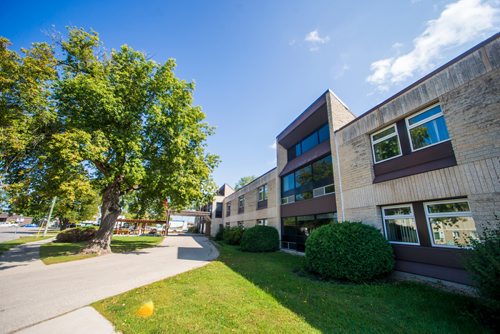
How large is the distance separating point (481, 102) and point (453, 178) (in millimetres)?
2372

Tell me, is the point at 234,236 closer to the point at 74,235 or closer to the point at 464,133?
the point at 74,235

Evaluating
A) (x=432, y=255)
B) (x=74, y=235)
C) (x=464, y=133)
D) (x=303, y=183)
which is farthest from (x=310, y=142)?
(x=74, y=235)

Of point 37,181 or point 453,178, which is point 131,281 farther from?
point 453,178

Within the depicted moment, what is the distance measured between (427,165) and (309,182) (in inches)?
280

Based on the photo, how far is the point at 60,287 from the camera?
6570 mm

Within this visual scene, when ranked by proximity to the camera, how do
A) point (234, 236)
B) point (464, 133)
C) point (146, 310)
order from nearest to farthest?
point (146, 310) < point (464, 133) < point (234, 236)

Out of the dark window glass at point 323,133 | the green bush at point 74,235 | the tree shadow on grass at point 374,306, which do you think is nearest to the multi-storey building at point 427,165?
the dark window glass at point 323,133

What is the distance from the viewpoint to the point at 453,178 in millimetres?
6414

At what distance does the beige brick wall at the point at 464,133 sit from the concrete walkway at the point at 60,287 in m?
9.61

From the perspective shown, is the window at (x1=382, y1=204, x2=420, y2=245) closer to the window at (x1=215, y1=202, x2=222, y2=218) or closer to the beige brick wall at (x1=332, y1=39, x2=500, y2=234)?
the beige brick wall at (x1=332, y1=39, x2=500, y2=234)

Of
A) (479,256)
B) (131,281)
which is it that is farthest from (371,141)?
(131,281)

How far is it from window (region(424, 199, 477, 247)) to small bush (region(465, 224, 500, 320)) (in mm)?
1926

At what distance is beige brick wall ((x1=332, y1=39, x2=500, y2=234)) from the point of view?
18.8ft

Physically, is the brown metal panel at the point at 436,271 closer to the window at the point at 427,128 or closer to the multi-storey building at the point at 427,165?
the multi-storey building at the point at 427,165
